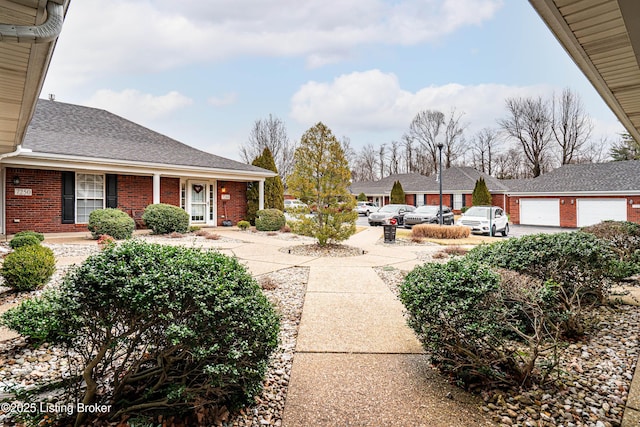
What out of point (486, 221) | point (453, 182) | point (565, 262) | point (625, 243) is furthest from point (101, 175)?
point (453, 182)

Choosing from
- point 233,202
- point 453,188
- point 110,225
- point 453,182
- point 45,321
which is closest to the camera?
point 45,321

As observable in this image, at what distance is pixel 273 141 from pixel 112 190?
71.0 feet

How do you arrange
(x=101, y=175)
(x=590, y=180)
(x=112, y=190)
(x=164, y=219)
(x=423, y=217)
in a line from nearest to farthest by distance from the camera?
(x=164, y=219) → (x=101, y=175) → (x=112, y=190) → (x=423, y=217) → (x=590, y=180)

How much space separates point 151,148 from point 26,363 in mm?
14046

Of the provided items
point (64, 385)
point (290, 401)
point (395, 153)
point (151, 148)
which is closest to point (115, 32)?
point (151, 148)

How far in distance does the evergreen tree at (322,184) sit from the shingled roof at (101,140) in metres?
6.79

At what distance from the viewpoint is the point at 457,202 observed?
106 ft

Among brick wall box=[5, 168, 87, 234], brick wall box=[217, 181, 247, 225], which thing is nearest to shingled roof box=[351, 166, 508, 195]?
brick wall box=[217, 181, 247, 225]

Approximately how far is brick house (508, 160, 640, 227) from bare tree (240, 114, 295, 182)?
798 inches

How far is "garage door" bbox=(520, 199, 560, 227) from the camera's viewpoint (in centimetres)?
2350

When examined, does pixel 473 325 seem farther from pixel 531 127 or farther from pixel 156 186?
pixel 531 127

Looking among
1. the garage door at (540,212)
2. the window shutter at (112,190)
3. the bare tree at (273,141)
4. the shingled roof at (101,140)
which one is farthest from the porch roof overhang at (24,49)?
the bare tree at (273,141)

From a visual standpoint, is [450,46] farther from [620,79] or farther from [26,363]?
[26,363]

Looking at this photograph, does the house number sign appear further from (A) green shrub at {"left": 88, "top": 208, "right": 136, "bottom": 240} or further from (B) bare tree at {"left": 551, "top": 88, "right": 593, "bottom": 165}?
(B) bare tree at {"left": 551, "top": 88, "right": 593, "bottom": 165}
